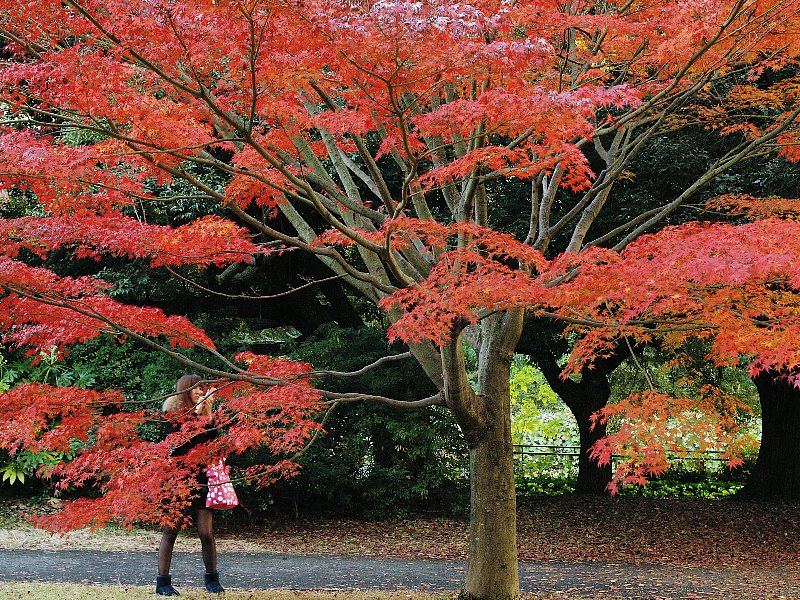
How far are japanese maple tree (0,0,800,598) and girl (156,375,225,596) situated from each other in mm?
188

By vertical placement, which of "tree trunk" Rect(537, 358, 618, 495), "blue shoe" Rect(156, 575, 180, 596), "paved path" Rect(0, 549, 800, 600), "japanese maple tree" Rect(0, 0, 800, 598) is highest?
"japanese maple tree" Rect(0, 0, 800, 598)

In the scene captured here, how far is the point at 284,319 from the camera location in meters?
13.1

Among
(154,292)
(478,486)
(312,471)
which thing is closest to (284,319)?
(154,292)

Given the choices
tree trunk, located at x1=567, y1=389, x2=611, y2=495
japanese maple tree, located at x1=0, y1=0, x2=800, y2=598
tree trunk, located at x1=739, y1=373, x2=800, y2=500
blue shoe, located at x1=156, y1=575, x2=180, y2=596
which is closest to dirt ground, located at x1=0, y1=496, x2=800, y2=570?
tree trunk, located at x1=739, y1=373, x2=800, y2=500

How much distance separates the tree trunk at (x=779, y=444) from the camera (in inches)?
497

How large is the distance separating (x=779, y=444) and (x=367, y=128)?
413 inches

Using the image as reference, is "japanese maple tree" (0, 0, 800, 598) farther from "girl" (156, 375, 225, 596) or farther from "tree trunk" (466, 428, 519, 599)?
"girl" (156, 375, 225, 596)

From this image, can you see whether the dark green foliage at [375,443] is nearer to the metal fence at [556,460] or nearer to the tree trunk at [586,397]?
the tree trunk at [586,397]

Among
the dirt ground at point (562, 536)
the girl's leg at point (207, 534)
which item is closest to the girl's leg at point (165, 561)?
the girl's leg at point (207, 534)

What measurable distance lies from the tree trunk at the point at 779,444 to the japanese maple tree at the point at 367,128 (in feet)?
22.4

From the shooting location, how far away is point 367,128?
207 inches

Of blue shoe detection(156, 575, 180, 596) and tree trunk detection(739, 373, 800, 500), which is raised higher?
tree trunk detection(739, 373, 800, 500)

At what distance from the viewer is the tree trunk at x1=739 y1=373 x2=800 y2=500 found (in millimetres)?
12625

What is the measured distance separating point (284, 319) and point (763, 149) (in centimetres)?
827
